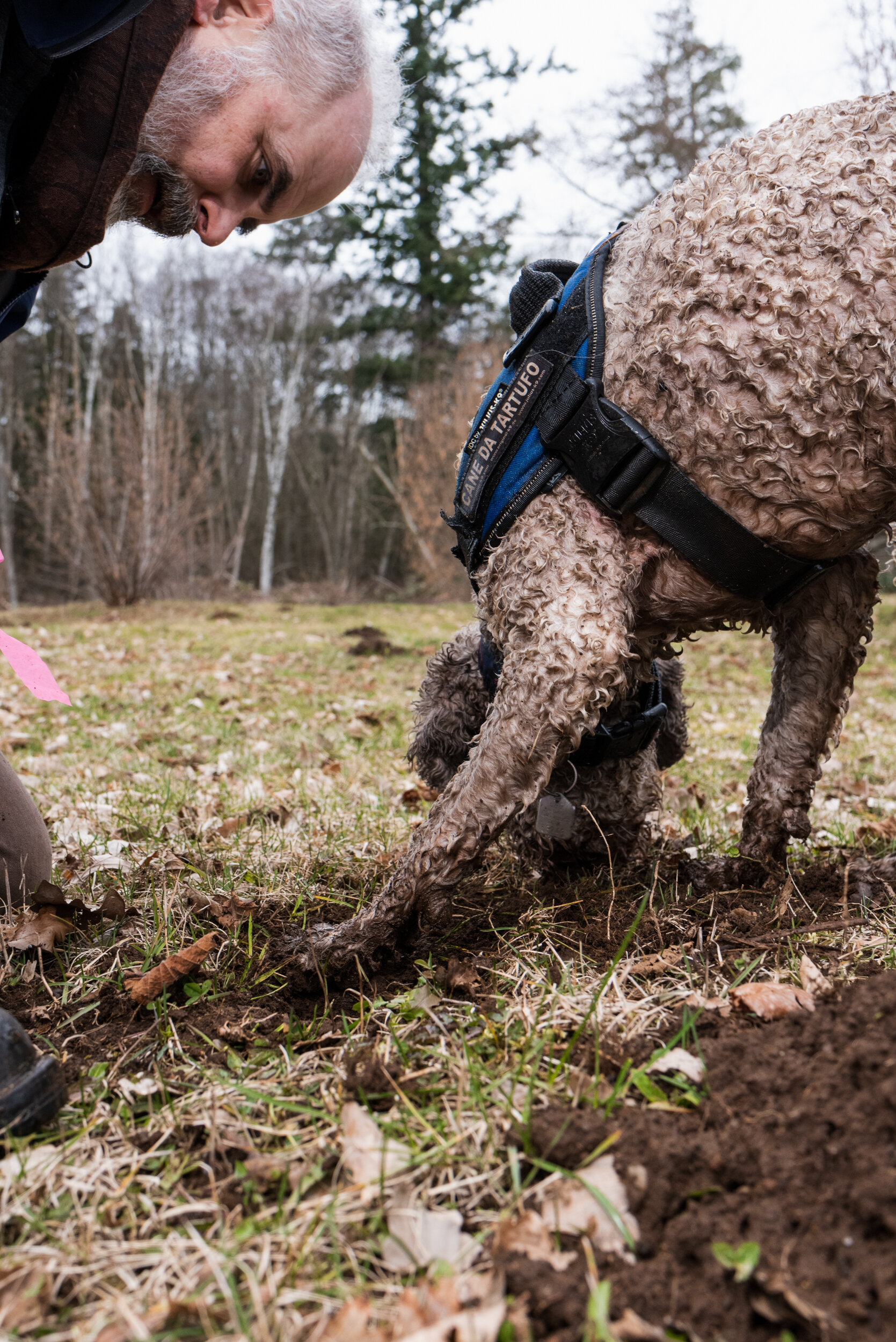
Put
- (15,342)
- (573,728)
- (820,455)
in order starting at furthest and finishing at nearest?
1. (15,342)
2. (573,728)
3. (820,455)

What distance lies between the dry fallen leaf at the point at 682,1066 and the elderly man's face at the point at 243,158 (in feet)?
6.87

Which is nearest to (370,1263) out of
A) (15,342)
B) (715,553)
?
(715,553)

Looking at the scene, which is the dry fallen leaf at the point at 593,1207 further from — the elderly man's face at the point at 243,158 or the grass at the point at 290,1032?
the elderly man's face at the point at 243,158

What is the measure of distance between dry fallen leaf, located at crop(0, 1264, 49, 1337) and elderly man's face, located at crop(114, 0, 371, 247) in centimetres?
212

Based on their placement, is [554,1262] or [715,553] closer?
[554,1262]

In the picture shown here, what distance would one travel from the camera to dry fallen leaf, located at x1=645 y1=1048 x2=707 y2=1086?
147cm

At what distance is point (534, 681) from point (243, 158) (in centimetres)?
147

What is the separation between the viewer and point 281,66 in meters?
2.06

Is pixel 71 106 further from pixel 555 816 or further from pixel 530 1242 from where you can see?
pixel 530 1242

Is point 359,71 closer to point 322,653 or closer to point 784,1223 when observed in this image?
point 784,1223

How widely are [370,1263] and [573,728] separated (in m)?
1.04

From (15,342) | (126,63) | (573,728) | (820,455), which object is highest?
(15,342)

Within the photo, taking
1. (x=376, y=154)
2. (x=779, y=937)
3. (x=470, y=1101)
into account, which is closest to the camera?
(x=470, y=1101)

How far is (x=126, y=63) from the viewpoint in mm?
1805
